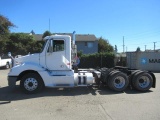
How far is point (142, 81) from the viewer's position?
39.7 ft

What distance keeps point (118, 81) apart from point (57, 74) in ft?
9.98

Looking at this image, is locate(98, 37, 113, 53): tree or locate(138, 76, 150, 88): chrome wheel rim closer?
locate(138, 76, 150, 88): chrome wheel rim

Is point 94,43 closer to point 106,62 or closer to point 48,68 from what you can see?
point 106,62

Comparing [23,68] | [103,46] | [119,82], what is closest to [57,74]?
[23,68]

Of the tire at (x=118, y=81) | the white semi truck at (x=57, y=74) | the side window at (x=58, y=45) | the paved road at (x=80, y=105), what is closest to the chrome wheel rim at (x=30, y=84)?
the white semi truck at (x=57, y=74)

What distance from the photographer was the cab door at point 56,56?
11.4m

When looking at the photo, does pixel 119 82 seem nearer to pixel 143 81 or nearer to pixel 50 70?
pixel 143 81

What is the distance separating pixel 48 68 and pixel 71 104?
312 centimetres

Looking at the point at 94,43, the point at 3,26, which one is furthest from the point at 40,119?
the point at 94,43

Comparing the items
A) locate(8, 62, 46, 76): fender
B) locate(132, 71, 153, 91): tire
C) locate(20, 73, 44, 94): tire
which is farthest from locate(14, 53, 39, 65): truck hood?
locate(132, 71, 153, 91): tire

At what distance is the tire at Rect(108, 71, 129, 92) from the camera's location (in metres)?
11.6

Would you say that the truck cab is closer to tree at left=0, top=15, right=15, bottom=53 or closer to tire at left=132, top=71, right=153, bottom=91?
tire at left=132, top=71, right=153, bottom=91

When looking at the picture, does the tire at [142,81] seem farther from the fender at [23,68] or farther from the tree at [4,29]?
the tree at [4,29]

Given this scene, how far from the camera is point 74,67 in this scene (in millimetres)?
12430
